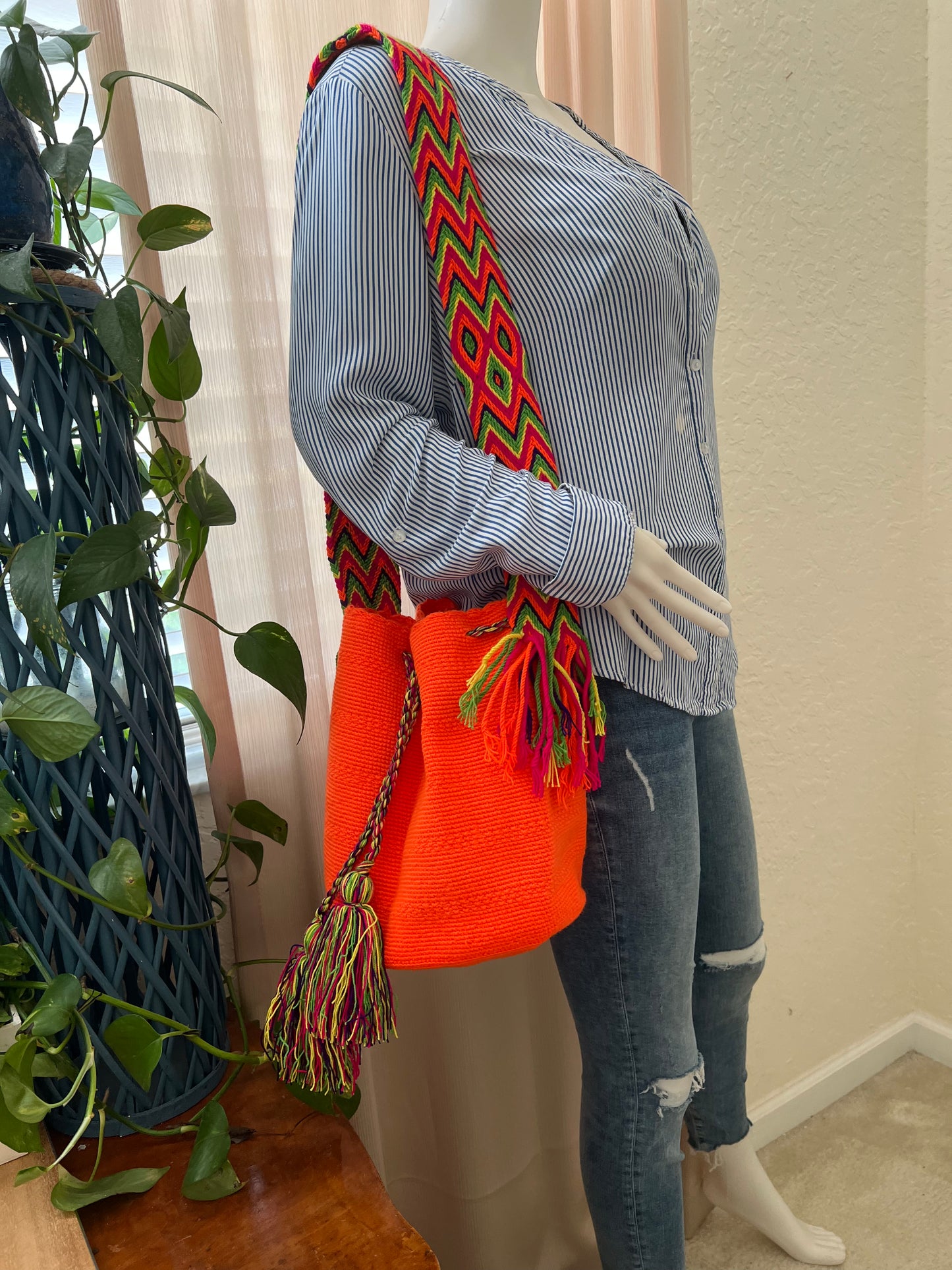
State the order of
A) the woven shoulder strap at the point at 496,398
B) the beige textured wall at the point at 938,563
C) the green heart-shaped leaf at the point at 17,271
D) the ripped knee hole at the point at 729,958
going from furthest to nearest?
the beige textured wall at the point at 938,563
the ripped knee hole at the point at 729,958
the woven shoulder strap at the point at 496,398
the green heart-shaped leaf at the point at 17,271

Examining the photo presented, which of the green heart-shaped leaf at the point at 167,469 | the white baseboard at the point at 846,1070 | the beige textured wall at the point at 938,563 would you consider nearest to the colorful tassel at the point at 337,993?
the green heart-shaped leaf at the point at 167,469

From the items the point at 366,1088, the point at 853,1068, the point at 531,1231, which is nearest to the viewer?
the point at 366,1088

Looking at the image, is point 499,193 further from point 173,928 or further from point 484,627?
point 173,928

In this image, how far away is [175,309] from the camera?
689 mm

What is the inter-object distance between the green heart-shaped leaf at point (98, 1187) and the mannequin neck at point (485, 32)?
2.97ft

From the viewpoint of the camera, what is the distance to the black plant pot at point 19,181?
0.61 meters

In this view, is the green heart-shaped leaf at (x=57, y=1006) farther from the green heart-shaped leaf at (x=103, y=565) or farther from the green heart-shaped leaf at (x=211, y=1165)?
the green heart-shaped leaf at (x=103, y=565)

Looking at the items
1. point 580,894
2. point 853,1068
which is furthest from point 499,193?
point 853,1068

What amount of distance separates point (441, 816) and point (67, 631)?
29 centimetres

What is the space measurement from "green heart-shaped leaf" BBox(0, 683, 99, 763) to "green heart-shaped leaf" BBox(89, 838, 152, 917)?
9 cm

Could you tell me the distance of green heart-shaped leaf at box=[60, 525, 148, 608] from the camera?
0.60 meters

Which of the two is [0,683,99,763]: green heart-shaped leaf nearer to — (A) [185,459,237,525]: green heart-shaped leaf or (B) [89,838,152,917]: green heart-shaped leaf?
(B) [89,838,152,917]: green heart-shaped leaf

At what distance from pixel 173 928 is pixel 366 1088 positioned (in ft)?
1.53

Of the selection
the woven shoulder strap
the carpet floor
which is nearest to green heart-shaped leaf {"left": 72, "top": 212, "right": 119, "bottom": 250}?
the woven shoulder strap
